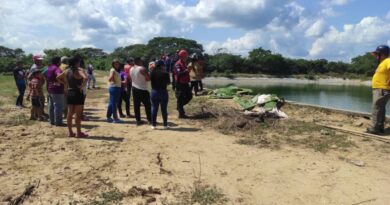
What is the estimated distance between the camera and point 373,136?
7789 mm

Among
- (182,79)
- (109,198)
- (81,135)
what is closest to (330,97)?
(182,79)

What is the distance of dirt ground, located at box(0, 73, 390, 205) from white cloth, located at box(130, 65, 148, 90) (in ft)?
3.06

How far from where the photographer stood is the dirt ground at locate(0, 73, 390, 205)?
485 cm

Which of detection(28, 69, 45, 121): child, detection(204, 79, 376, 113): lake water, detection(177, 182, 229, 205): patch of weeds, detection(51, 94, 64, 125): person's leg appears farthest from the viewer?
detection(204, 79, 376, 113): lake water

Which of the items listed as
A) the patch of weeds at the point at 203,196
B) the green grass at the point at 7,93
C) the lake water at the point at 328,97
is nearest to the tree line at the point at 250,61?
the lake water at the point at 328,97

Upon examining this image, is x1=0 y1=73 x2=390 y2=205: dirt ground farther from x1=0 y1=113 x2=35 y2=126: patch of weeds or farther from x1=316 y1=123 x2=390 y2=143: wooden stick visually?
x1=0 y1=113 x2=35 y2=126: patch of weeds

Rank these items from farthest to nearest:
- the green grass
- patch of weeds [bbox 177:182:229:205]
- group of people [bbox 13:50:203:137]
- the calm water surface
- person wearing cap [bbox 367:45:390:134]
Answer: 1. the calm water surface
2. the green grass
3. person wearing cap [bbox 367:45:390:134]
4. group of people [bbox 13:50:203:137]
5. patch of weeds [bbox 177:182:229:205]

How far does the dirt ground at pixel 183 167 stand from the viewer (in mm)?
4848

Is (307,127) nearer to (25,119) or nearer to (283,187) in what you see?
(283,187)

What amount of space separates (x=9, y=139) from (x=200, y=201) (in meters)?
4.55

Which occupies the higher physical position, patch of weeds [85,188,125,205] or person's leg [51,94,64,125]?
person's leg [51,94,64,125]

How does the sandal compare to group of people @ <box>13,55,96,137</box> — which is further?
the sandal

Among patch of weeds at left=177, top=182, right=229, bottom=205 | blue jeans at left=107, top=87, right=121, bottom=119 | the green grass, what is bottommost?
patch of weeds at left=177, top=182, right=229, bottom=205

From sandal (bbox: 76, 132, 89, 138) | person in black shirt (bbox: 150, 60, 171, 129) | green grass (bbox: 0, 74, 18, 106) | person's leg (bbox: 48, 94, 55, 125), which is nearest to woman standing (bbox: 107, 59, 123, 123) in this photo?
person in black shirt (bbox: 150, 60, 171, 129)
